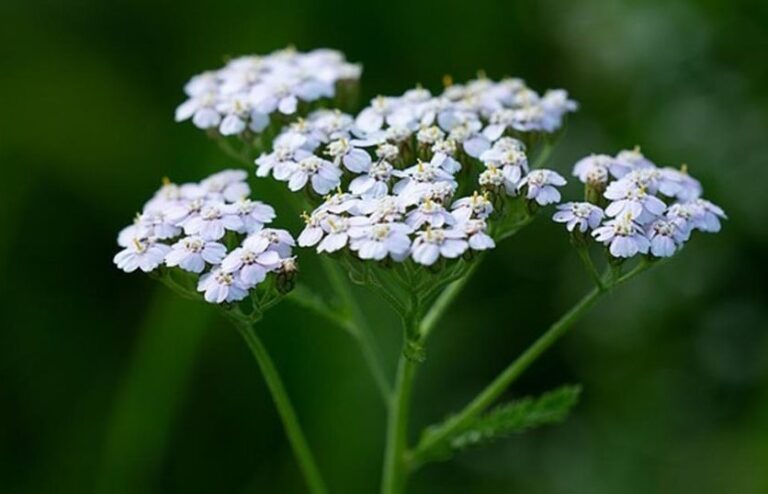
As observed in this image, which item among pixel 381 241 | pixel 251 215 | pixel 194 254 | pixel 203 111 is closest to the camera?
Answer: pixel 381 241

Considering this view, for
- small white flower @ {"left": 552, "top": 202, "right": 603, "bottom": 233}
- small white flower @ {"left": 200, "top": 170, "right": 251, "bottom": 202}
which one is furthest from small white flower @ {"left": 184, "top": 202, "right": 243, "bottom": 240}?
small white flower @ {"left": 552, "top": 202, "right": 603, "bottom": 233}

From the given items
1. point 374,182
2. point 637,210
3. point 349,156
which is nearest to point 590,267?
point 637,210

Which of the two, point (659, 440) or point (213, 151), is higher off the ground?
point (213, 151)

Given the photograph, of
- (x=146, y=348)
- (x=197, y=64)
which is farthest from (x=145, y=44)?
(x=146, y=348)

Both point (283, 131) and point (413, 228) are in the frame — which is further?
point (283, 131)

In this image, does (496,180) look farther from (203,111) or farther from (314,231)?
(203,111)

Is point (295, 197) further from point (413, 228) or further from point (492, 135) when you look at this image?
point (413, 228)
